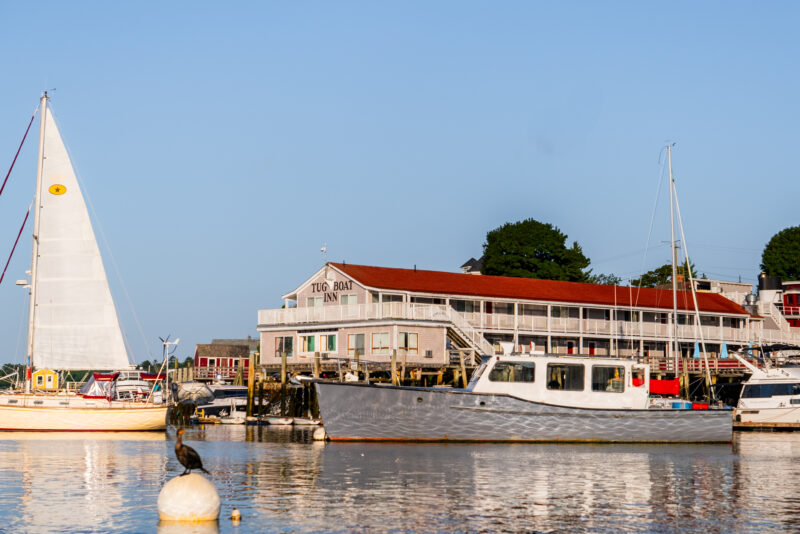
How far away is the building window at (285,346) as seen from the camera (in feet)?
215

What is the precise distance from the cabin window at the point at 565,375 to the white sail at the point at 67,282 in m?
21.1

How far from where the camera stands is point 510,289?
224 feet

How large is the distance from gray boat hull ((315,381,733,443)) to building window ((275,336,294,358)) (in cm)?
2865

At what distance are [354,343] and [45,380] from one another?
18017mm

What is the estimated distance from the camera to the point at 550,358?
3634 cm

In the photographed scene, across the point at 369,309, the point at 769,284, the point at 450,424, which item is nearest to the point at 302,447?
the point at 450,424

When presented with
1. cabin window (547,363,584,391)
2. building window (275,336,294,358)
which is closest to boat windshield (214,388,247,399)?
building window (275,336,294,358)

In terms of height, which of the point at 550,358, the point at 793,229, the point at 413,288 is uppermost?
the point at 793,229

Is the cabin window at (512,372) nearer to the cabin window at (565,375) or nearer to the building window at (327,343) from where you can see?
the cabin window at (565,375)

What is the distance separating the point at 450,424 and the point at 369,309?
80.8 ft

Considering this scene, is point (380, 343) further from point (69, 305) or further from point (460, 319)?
point (69, 305)

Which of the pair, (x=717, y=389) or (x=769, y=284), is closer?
(x=717, y=389)

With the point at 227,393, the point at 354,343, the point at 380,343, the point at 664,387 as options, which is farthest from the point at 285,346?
the point at 664,387

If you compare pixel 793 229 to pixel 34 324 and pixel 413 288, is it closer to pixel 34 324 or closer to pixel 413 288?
pixel 413 288
